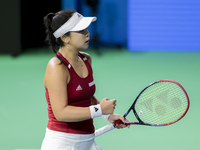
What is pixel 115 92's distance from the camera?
567cm

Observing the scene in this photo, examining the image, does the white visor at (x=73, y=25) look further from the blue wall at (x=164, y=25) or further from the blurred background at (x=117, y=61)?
the blue wall at (x=164, y=25)

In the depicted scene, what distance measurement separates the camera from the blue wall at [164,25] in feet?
31.4

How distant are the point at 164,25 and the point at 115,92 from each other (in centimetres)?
463

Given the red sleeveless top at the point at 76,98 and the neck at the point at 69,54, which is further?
the neck at the point at 69,54

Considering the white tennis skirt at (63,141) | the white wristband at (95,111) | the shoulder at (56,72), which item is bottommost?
the white tennis skirt at (63,141)

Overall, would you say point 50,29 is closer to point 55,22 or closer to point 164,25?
point 55,22

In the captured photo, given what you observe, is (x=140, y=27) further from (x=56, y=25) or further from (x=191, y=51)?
(x=56, y=25)

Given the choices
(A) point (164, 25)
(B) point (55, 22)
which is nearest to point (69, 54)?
(B) point (55, 22)

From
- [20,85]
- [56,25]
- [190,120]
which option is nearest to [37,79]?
[20,85]

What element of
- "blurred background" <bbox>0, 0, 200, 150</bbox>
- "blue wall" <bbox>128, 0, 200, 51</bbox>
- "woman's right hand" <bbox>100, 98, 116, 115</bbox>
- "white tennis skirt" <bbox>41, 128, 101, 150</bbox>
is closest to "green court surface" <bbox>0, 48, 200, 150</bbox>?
"blurred background" <bbox>0, 0, 200, 150</bbox>

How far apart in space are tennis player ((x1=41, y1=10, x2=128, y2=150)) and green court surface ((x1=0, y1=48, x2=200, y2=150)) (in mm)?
1625

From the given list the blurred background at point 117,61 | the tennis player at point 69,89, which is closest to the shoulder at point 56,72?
the tennis player at point 69,89

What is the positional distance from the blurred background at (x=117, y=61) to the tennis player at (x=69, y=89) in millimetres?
1625

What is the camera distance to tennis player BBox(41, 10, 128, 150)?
6.54 feet
